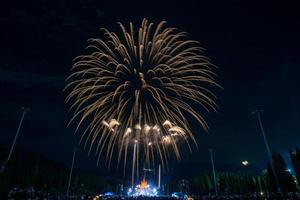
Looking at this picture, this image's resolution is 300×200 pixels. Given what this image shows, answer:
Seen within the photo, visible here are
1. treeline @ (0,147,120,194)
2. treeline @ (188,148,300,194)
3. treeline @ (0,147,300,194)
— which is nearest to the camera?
treeline @ (0,147,120,194)

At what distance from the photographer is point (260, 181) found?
99.3m

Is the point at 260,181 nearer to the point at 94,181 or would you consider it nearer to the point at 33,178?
the point at 94,181

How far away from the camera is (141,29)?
107 ft

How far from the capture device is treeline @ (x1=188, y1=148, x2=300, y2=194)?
2421 inches

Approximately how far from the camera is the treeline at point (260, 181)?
61.5 m

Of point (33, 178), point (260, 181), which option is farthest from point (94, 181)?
point (260, 181)

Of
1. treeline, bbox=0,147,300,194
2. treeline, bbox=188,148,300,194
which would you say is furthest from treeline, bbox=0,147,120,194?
treeline, bbox=188,148,300,194

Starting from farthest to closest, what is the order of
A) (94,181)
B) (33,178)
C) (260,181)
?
(94,181)
(260,181)
(33,178)

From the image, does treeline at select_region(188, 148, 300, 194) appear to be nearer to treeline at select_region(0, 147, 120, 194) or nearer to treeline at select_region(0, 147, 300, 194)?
treeline at select_region(0, 147, 300, 194)

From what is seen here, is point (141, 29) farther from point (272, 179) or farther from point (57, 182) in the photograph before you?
point (57, 182)

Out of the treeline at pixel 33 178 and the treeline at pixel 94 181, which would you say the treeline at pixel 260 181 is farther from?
the treeline at pixel 33 178

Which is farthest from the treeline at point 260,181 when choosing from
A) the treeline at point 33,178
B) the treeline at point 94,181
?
the treeline at point 33,178

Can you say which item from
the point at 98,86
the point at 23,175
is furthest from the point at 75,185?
the point at 98,86

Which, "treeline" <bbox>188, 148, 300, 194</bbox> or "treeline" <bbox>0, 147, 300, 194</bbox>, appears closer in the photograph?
"treeline" <bbox>0, 147, 300, 194</bbox>
